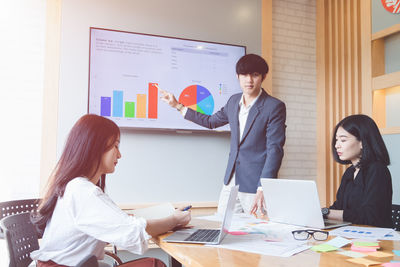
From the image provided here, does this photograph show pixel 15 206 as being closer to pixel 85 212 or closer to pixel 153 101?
pixel 85 212

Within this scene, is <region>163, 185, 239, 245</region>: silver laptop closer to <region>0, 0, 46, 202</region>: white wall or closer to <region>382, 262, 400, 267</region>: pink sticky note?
<region>382, 262, 400, 267</region>: pink sticky note

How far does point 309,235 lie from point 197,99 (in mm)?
2330

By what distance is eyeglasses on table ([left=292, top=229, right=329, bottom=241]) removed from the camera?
4.84ft

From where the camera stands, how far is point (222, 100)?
3.79m

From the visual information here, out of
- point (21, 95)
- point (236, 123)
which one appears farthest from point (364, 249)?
point (21, 95)

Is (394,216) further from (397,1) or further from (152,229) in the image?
(397,1)

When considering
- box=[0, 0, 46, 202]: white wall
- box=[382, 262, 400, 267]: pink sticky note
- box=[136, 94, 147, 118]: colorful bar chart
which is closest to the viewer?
box=[382, 262, 400, 267]: pink sticky note

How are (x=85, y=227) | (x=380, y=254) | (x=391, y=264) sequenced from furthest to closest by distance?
(x=85, y=227) → (x=380, y=254) → (x=391, y=264)

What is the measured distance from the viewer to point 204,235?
1530 millimetres

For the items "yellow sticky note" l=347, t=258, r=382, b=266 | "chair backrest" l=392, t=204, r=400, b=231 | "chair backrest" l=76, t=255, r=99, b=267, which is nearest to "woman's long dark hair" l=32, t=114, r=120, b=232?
"chair backrest" l=76, t=255, r=99, b=267

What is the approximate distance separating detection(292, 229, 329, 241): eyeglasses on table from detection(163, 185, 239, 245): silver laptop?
27 cm

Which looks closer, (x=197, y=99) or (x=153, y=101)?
(x=153, y=101)

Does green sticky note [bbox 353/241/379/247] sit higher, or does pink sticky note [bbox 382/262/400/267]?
pink sticky note [bbox 382/262/400/267]

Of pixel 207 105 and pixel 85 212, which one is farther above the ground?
pixel 207 105
